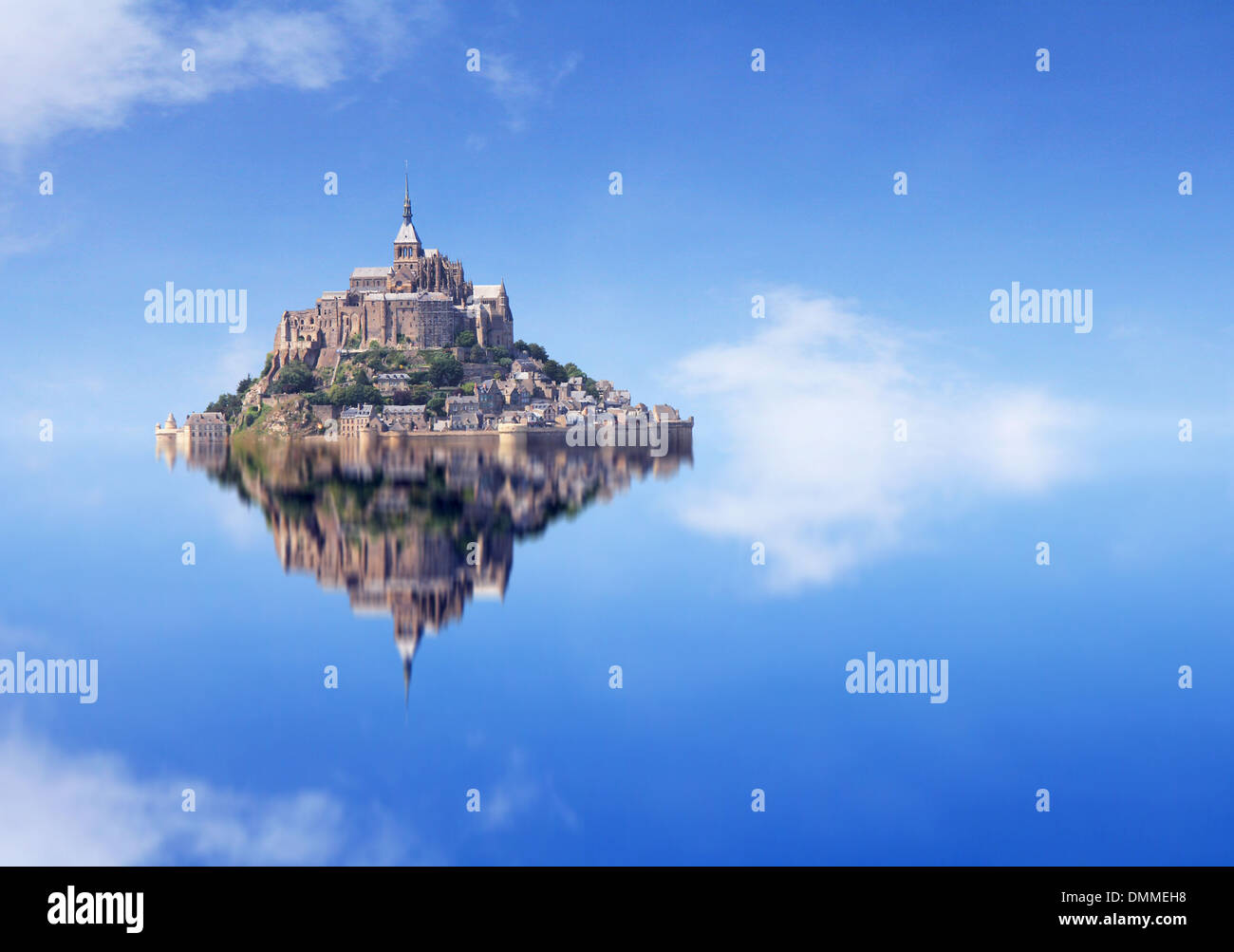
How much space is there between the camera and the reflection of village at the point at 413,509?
22719 millimetres

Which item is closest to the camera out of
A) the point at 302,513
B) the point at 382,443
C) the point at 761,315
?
the point at 302,513

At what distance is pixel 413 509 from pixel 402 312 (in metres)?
71.2

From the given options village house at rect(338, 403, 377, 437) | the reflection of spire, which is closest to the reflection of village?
the reflection of spire

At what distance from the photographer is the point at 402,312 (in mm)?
102750

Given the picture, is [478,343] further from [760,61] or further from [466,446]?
[760,61]

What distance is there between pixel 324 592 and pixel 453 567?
4197 millimetres

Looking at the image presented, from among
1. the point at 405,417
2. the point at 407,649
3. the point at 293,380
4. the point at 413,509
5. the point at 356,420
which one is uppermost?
the point at 293,380

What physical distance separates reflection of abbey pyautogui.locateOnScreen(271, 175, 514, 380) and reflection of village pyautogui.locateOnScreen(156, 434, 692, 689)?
86.0 ft

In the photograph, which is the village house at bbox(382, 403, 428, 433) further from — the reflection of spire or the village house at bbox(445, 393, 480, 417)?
the reflection of spire

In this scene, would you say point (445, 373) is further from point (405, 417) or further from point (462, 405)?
point (405, 417)

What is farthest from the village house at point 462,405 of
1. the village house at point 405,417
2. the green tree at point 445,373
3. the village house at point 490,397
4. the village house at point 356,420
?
the village house at point 356,420

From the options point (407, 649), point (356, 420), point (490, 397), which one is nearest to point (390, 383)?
point (356, 420)

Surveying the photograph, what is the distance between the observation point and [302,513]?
116 feet

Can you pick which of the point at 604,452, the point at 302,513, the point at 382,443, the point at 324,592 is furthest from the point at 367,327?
the point at 324,592
